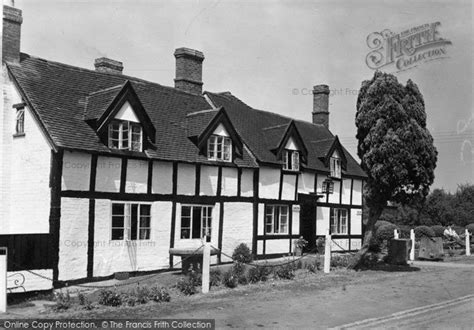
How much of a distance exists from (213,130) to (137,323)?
446 inches

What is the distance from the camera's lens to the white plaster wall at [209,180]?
2059 centimetres

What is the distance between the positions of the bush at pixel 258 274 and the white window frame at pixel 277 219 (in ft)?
19.2

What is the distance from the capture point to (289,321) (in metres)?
11.6

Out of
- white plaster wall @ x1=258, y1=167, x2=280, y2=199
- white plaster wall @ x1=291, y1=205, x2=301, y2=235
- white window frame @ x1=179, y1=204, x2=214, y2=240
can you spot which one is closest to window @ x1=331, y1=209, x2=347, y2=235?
white plaster wall @ x1=291, y1=205, x2=301, y2=235

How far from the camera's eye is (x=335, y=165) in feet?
94.3

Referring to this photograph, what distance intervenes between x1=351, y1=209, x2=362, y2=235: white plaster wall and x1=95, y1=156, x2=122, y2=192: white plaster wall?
1588 centimetres

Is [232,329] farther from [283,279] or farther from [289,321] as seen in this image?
[283,279]

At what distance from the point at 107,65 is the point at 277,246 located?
35.2 ft

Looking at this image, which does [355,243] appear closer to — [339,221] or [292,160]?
[339,221]

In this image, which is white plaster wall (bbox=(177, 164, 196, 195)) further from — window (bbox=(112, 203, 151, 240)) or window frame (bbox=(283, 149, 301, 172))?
window frame (bbox=(283, 149, 301, 172))

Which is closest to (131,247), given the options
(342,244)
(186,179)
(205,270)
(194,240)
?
(194,240)

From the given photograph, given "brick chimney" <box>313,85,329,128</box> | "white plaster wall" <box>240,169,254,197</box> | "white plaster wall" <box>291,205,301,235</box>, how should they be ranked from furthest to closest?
"brick chimney" <box>313,85,329,128</box> → "white plaster wall" <box>291,205,301,235</box> → "white plaster wall" <box>240,169,254,197</box>

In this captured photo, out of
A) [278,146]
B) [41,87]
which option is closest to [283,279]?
[278,146]

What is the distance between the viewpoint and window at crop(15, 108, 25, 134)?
56.5 ft
